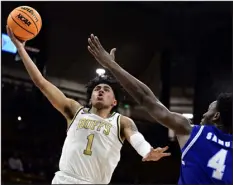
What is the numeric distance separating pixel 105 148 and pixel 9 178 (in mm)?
8369

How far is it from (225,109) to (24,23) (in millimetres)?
2366

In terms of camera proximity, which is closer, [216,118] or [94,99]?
[216,118]

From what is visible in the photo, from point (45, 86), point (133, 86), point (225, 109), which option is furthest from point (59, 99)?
point (225, 109)

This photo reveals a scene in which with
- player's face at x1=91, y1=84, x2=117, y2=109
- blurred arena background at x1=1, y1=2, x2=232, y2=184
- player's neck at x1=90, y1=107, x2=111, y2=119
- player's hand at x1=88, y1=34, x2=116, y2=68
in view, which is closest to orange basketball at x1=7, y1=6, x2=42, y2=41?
player's face at x1=91, y1=84, x2=117, y2=109

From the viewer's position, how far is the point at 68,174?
4094mm

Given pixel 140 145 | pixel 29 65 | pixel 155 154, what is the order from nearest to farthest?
pixel 155 154 → pixel 140 145 → pixel 29 65

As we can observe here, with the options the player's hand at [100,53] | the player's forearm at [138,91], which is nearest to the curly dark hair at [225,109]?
the player's forearm at [138,91]

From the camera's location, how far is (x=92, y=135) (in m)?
4.21

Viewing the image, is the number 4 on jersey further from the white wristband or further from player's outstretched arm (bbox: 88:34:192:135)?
the white wristband

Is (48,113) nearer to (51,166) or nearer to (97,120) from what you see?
(51,166)

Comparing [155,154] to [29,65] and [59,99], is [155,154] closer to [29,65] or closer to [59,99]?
[59,99]

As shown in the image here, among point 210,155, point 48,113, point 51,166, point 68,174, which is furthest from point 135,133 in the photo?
point 48,113

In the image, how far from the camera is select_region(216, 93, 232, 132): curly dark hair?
115 inches

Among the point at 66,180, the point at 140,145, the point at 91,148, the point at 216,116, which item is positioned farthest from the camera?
the point at 91,148
